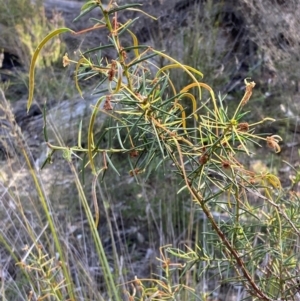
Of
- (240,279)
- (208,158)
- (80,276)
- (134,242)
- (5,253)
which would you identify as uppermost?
(208,158)

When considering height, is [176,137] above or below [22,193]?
above

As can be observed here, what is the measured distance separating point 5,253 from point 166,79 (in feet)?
→ 5.36

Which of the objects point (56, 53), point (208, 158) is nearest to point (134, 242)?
point (56, 53)

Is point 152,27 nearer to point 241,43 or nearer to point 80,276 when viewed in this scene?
point 241,43

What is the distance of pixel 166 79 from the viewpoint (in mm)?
708

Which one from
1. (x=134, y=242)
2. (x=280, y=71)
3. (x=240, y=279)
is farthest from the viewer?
(x=280, y=71)

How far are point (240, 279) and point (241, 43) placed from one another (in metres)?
2.86

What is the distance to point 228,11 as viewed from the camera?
358cm

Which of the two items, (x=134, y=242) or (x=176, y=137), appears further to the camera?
(x=134, y=242)

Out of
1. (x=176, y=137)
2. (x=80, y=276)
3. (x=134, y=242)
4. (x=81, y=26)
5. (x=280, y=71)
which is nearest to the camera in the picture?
(x=176, y=137)

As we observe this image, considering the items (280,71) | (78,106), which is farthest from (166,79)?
(78,106)

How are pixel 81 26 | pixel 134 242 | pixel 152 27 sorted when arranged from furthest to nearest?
pixel 81 26, pixel 152 27, pixel 134 242

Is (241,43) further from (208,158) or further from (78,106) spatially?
(208,158)

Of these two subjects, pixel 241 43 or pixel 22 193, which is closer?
pixel 22 193
